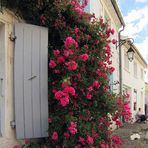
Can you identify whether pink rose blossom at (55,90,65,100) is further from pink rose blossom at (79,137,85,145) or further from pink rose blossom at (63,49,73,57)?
pink rose blossom at (79,137,85,145)

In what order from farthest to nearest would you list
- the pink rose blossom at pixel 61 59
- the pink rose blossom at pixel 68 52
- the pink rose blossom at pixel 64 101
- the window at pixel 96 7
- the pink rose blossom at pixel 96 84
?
the window at pixel 96 7, the pink rose blossom at pixel 96 84, the pink rose blossom at pixel 61 59, the pink rose blossom at pixel 68 52, the pink rose blossom at pixel 64 101

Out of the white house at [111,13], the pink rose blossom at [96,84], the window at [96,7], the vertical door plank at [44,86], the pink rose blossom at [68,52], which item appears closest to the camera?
the pink rose blossom at [68,52]

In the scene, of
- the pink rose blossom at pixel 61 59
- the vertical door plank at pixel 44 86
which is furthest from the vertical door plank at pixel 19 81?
the pink rose blossom at pixel 61 59

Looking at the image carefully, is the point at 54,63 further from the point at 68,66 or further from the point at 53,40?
the point at 53,40

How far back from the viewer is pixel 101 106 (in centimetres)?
557

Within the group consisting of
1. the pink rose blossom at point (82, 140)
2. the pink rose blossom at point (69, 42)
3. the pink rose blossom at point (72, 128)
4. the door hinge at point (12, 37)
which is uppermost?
the door hinge at point (12, 37)

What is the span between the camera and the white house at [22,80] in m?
4.66

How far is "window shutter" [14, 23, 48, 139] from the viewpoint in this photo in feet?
15.7

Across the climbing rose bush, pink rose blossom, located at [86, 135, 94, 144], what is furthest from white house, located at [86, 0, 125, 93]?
pink rose blossom, located at [86, 135, 94, 144]

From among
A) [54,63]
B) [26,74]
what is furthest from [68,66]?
[26,74]

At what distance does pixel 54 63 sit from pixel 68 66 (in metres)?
0.30

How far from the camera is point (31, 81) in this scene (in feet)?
16.1

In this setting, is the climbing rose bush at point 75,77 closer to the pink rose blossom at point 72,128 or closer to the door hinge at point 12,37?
the pink rose blossom at point 72,128

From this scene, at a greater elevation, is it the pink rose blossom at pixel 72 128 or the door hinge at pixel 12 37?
the door hinge at pixel 12 37
